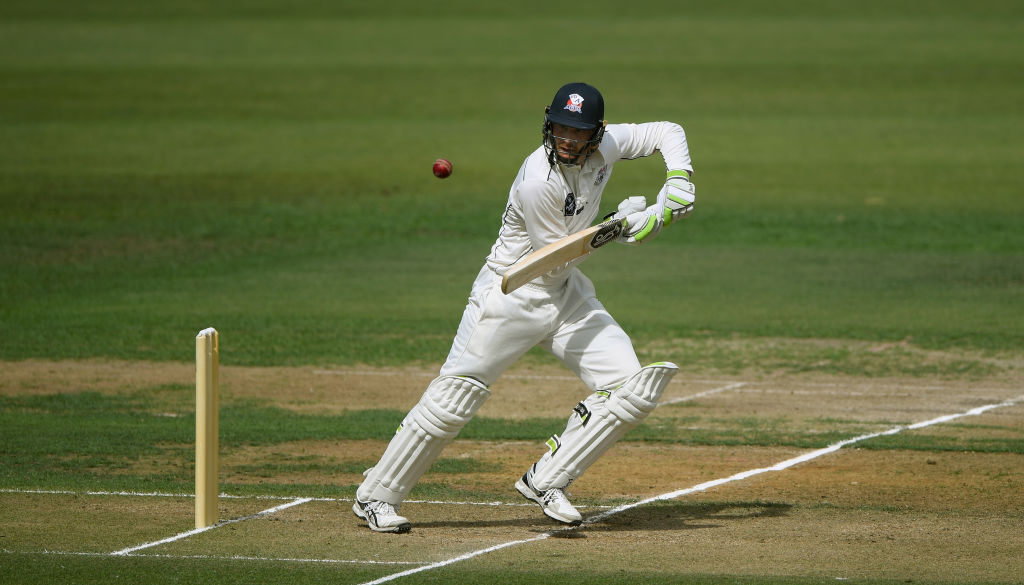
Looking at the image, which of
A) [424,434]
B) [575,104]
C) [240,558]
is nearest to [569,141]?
[575,104]

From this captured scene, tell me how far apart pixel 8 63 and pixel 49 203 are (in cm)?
1774

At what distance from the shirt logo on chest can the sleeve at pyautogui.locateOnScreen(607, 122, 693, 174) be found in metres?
0.36

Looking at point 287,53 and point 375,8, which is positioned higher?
point 375,8

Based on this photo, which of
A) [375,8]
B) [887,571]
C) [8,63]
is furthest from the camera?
[375,8]

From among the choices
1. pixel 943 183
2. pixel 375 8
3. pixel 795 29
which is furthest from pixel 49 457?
pixel 375 8

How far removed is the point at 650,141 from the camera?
7.67 metres

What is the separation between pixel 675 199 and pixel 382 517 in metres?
2.17

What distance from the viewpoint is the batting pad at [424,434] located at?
7.33 metres

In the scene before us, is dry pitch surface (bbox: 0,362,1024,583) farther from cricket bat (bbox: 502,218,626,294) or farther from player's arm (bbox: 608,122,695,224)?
player's arm (bbox: 608,122,695,224)

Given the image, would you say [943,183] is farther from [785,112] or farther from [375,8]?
[375,8]

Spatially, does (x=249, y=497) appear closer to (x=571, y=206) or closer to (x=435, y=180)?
(x=571, y=206)

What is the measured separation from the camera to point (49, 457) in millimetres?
9461

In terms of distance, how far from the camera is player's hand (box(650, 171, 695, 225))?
738 centimetres

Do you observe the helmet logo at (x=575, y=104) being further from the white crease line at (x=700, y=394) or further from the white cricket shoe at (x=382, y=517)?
the white crease line at (x=700, y=394)
